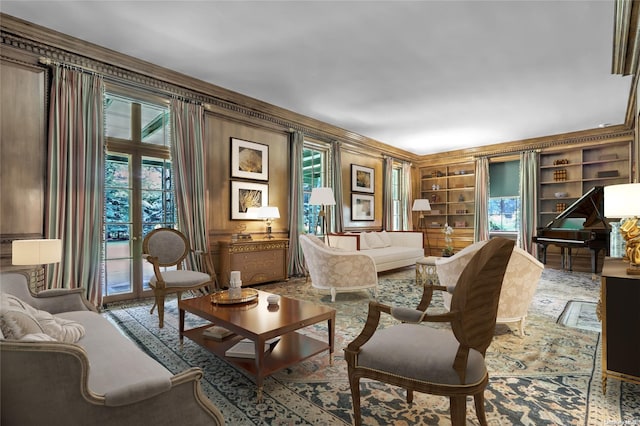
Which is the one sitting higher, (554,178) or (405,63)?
(405,63)

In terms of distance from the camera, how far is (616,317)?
2.07 m

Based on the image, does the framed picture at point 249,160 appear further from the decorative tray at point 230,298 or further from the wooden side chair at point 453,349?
the wooden side chair at point 453,349

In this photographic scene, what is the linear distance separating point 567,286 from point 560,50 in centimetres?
365

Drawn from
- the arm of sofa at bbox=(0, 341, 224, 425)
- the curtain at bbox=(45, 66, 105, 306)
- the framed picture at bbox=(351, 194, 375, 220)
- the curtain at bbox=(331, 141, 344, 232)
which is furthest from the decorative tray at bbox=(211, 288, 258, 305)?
the framed picture at bbox=(351, 194, 375, 220)

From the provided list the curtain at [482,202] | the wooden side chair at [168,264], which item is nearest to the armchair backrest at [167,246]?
the wooden side chair at [168,264]

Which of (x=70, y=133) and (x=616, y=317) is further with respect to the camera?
(x=70, y=133)

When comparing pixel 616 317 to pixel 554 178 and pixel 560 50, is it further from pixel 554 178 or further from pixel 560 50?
pixel 554 178

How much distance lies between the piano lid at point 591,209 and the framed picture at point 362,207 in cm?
384

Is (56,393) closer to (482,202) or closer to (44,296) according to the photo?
(44,296)

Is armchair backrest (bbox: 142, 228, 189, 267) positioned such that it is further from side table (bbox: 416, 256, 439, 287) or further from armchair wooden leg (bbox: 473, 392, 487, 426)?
armchair wooden leg (bbox: 473, 392, 487, 426)

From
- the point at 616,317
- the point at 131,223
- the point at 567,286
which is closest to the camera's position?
the point at 616,317

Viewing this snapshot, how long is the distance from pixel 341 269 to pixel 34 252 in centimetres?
311

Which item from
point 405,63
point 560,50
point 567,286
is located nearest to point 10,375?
point 405,63

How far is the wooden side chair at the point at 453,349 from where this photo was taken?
1453 millimetres
